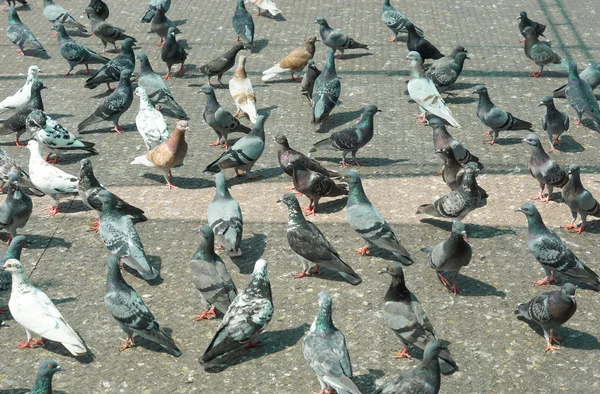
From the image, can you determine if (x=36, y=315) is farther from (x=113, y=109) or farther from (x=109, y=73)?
(x=109, y=73)

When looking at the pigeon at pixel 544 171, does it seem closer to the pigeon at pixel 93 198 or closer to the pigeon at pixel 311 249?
the pigeon at pixel 311 249

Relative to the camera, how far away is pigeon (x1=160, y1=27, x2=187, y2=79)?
13.0 m

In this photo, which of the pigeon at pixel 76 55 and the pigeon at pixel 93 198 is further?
the pigeon at pixel 76 55

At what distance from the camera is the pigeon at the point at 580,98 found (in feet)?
37.1

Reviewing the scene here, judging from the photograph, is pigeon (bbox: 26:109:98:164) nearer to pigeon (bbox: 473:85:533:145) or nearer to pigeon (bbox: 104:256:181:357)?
pigeon (bbox: 104:256:181:357)

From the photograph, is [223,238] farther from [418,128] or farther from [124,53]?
[124,53]

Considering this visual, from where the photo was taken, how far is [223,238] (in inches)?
331

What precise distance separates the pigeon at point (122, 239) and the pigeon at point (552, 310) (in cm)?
356

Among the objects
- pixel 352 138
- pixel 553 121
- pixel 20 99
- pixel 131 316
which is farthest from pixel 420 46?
pixel 131 316

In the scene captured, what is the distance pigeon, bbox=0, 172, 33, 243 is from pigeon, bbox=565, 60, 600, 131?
7.26 m

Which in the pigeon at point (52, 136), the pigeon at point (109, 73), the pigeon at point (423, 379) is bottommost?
the pigeon at point (109, 73)

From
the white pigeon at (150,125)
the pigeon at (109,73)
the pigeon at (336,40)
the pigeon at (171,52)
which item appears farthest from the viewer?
the pigeon at (336,40)

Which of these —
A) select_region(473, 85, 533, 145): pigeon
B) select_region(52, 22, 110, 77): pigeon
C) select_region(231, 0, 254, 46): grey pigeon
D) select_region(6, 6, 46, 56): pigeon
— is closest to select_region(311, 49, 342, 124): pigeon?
select_region(473, 85, 533, 145): pigeon

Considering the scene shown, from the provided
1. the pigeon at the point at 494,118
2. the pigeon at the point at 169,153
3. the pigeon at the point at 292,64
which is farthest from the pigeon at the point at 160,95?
the pigeon at the point at 494,118
